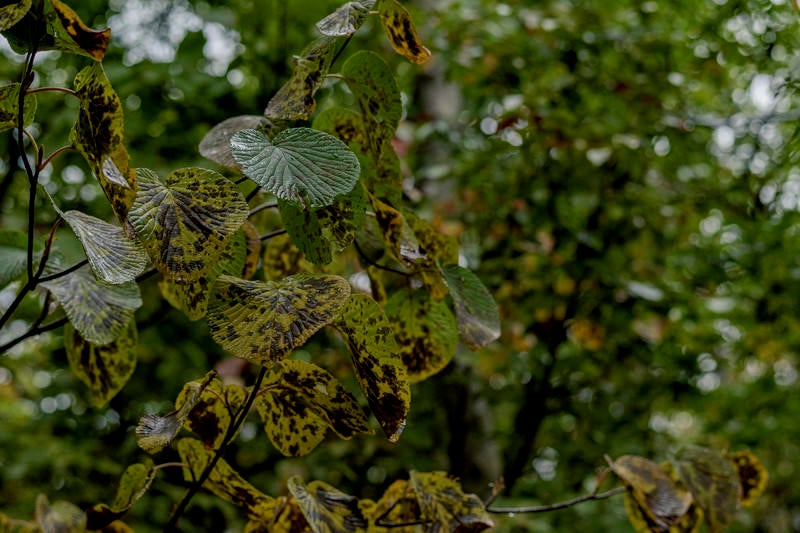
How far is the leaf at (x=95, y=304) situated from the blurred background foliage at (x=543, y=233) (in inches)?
30.8

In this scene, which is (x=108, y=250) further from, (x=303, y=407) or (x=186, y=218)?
(x=303, y=407)

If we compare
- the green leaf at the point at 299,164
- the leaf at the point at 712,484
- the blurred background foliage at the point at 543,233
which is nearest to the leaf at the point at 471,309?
the green leaf at the point at 299,164

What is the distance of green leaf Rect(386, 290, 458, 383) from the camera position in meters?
0.52

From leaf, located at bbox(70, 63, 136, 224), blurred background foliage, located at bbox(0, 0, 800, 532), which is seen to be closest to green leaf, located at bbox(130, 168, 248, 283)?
leaf, located at bbox(70, 63, 136, 224)

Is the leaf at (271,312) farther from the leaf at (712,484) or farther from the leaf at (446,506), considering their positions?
the leaf at (712,484)

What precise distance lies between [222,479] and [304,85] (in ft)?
0.91

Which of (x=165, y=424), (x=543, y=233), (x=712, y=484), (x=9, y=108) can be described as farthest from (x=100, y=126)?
(x=543, y=233)

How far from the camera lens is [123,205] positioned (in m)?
Answer: 0.35

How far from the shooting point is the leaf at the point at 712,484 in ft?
1.88

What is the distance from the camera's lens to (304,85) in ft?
1.36

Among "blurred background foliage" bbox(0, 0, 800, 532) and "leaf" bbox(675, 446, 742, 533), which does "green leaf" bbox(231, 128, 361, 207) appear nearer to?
"leaf" bbox(675, 446, 742, 533)

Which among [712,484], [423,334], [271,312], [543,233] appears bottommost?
[543,233]

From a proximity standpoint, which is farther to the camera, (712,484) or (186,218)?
(712,484)

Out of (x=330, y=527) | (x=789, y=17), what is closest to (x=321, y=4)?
Result: (x=789, y=17)
